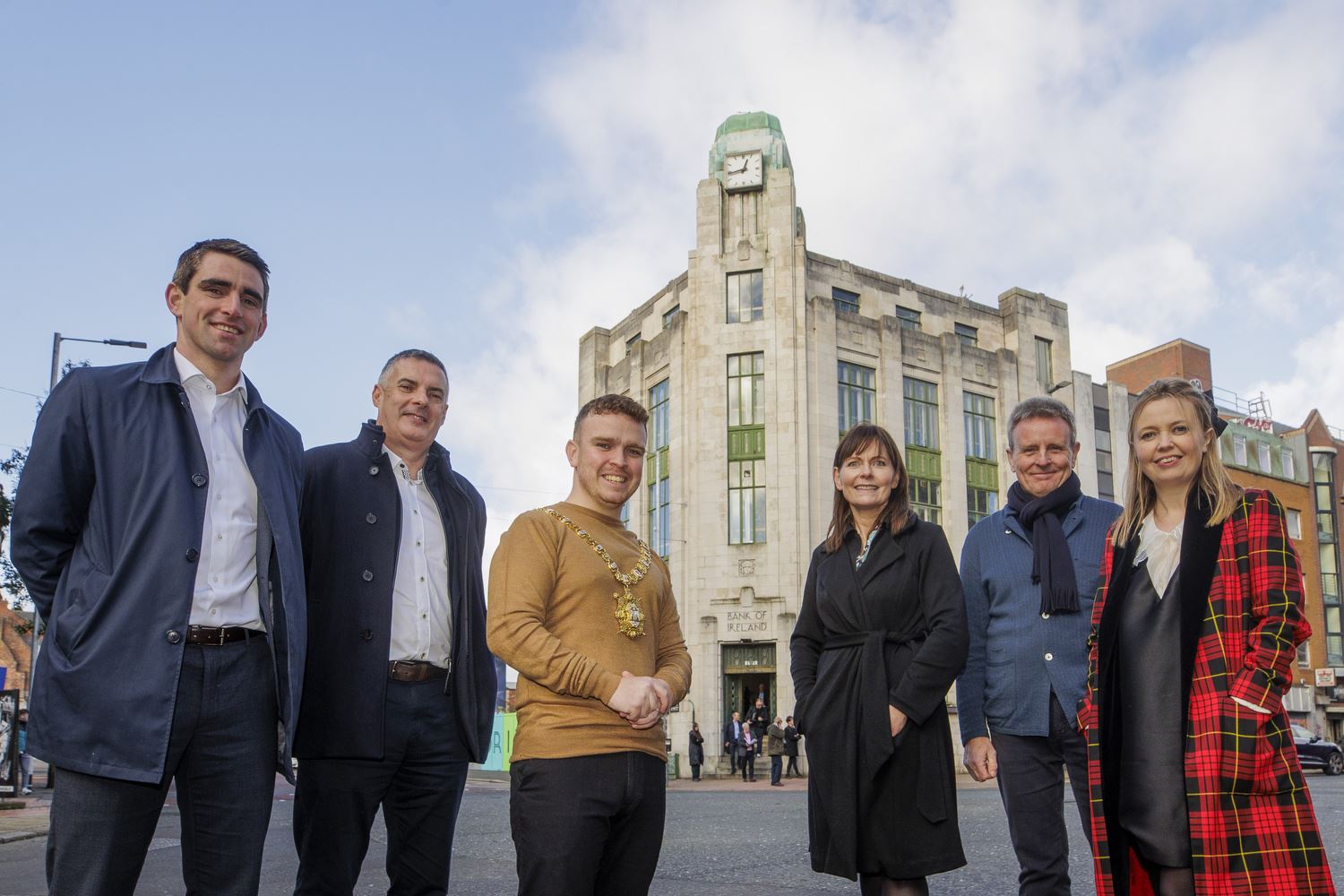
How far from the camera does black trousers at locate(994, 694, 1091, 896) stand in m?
4.33

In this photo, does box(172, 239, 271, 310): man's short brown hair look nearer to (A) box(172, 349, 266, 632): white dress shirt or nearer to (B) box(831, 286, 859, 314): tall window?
(A) box(172, 349, 266, 632): white dress shirt

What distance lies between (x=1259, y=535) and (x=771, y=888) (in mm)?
3913

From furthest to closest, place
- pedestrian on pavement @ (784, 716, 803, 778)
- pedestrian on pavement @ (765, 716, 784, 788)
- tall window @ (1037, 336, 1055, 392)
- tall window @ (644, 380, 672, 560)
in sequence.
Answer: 1. tall window @ (1037, 336, 1055, 392)
2. tall window @ (644, 380, 672, 560)
3. pedestrian on pavement @ (784, 716, 803, 778)
4. pedestrian on pavement @ (765, 716, 784, 788)

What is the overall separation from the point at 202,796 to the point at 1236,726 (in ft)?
10.1

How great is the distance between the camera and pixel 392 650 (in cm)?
418

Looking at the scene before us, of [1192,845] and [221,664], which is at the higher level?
[221,664]

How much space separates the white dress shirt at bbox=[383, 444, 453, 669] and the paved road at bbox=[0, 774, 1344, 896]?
8.90 feet

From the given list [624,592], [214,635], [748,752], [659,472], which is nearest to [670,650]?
[624,592]

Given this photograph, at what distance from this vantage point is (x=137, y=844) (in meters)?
3.10

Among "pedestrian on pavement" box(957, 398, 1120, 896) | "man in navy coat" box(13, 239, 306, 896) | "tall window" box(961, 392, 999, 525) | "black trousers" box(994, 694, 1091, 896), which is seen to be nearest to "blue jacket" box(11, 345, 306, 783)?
"man in navy coat" box(13, 239, 306, 896)

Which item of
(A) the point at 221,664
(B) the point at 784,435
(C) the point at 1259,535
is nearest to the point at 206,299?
(A) the point at 221,664

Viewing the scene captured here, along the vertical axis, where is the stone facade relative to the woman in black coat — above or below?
above

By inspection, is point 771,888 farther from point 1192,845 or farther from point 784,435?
point 784,435

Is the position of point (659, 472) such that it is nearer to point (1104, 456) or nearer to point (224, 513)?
point (1104, 456)
